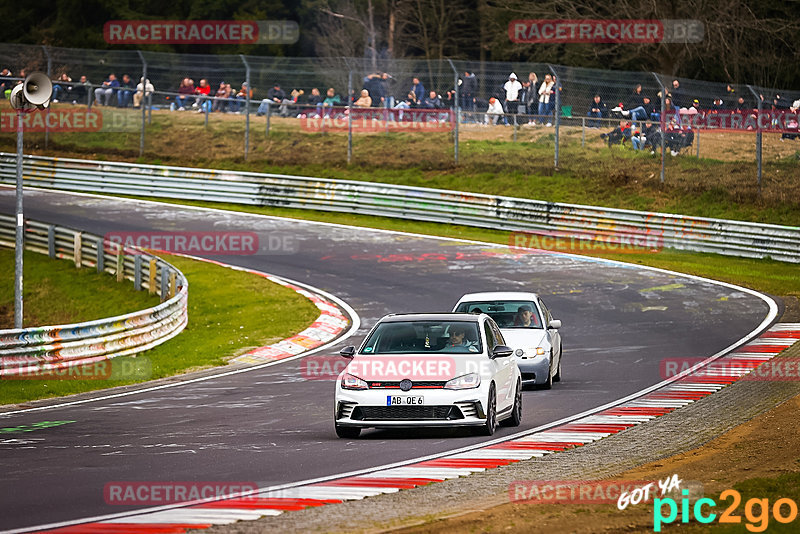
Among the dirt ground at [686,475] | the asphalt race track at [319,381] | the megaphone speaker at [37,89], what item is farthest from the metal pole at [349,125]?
the dirt ground at [686,475]

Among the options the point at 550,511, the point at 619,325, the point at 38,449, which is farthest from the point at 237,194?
the point at 550,511

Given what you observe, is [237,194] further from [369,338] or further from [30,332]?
[369,338]

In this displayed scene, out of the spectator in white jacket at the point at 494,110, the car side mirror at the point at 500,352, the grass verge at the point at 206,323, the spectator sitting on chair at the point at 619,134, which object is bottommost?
the grass verge at the point at 206,323

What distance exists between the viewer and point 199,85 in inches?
1619

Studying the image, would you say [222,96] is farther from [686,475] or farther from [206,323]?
[686,475]

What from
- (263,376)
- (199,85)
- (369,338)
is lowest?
(263,376)

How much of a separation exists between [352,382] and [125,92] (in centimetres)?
3148

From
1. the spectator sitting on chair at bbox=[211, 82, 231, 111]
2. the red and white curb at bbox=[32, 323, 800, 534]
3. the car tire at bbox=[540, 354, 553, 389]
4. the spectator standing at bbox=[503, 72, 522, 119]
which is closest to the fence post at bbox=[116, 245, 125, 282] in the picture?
the spectator sitting on chair at bbox=[211, 82, 231, 111]

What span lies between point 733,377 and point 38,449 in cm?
962

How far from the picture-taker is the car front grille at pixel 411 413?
12078 millimetres

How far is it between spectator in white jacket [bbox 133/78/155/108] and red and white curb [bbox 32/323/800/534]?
1064 inches

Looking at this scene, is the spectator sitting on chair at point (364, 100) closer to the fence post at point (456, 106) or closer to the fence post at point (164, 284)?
the fence post at point (456, 106)

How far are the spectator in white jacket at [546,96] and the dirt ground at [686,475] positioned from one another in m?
21.6

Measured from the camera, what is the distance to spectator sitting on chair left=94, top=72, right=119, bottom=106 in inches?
1620
